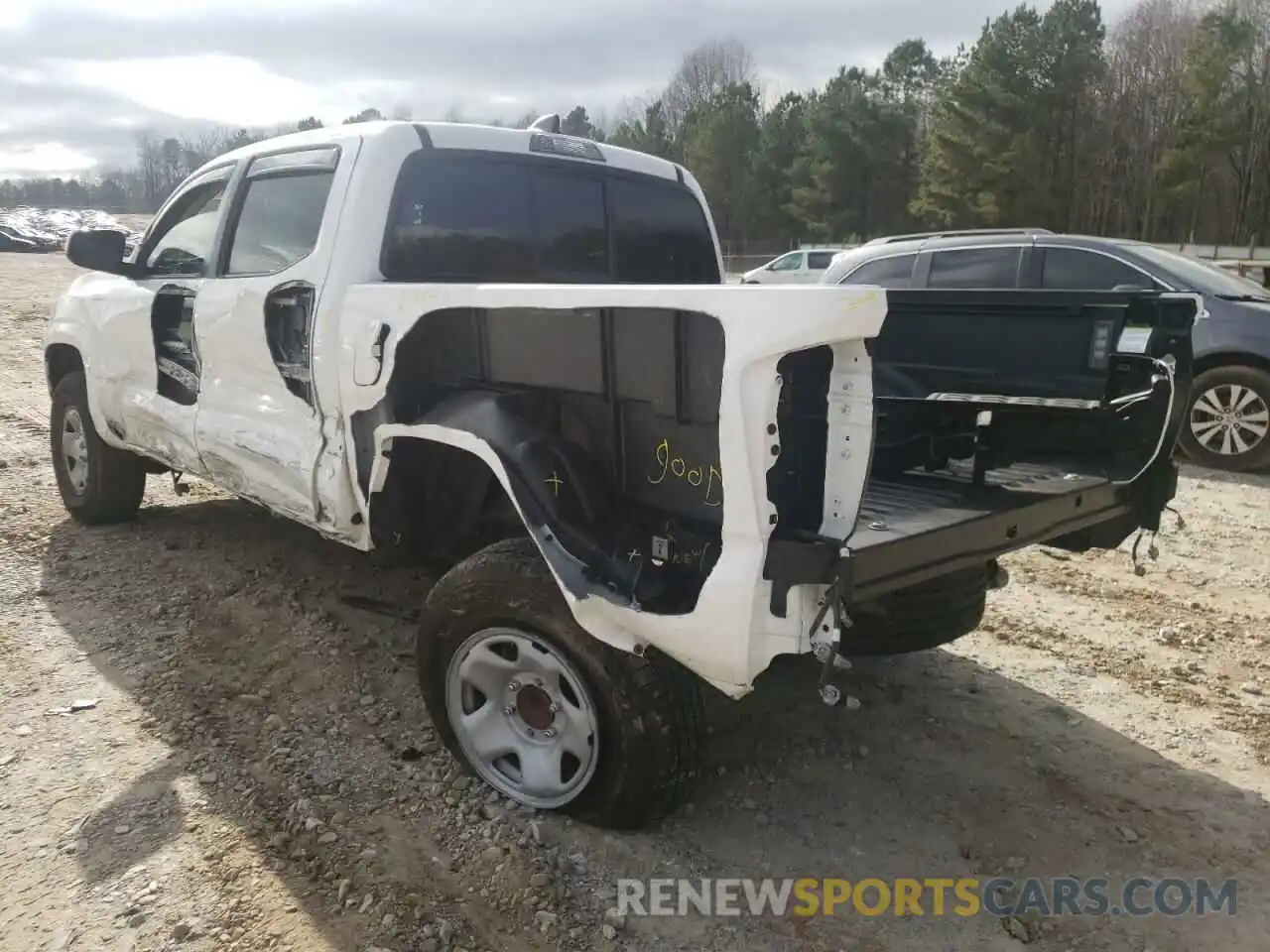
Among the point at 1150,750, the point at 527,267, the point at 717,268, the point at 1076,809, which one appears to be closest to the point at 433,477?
the point at 527,267

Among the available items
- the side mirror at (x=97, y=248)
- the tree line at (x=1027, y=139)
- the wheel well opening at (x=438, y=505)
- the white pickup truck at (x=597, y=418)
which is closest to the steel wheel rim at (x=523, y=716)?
the white pickup truck at (x=597, y=418)

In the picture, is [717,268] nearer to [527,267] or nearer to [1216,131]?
[527,267]

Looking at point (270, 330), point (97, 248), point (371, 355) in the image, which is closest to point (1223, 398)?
point (371, 355)

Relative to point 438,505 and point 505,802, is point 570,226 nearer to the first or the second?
point 438,505

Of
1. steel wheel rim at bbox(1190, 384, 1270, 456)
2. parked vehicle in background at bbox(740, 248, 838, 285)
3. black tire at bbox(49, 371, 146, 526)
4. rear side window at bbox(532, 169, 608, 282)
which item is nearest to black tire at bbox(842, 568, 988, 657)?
rear side window at bbox(532, 169, 608, 282)

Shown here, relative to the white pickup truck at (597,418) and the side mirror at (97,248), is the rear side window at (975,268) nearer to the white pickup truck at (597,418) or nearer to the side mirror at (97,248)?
the white pickup truck at (597,418)

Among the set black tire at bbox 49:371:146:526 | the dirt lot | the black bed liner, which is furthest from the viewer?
black tire at bbox 49:371:146:526

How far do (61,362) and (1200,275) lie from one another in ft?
26.6

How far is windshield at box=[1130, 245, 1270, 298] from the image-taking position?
300 inches

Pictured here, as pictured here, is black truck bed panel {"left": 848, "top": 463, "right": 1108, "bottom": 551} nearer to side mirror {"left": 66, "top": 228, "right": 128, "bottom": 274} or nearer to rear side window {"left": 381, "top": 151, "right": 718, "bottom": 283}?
rear side window {"left": 381, "top": 151, "right": 718, "bottom": 283}

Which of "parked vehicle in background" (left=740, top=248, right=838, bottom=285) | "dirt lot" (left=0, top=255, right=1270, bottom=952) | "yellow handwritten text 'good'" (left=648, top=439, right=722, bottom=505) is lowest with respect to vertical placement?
"dirt lot" (left=0, top=255, right=1270, bottom=952)

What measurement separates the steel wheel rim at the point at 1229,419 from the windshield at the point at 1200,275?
31.6 inches

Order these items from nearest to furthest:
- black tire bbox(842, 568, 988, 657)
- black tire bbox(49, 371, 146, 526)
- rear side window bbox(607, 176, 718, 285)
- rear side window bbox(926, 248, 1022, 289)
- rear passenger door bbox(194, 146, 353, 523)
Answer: black tire bbox(842, 568, 988, 657) → rear passenger door bbox(194, 146, 353, 523) → rear side window bbox(607, 176, 718, 285) → black tire bbox(49, 371, 146, 526) → rear side window bbox(926, 248, 1022, 289)

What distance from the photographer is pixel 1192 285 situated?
7555mm
